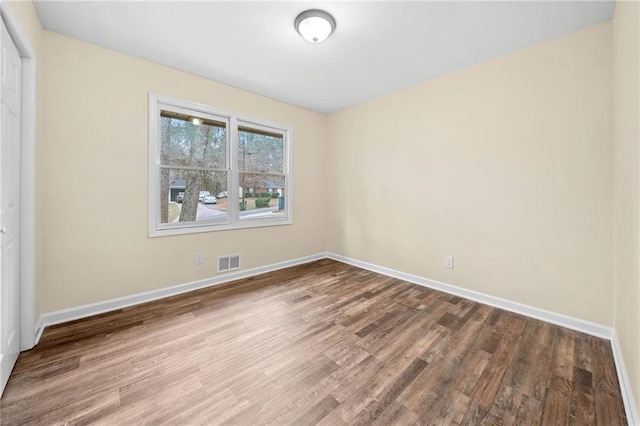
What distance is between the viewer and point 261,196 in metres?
3.79

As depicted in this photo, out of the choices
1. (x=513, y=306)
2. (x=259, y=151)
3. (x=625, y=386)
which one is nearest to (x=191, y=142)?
(x=259, y=151)

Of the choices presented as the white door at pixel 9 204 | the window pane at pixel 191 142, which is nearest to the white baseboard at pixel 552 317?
the window pane at pixel 191 142

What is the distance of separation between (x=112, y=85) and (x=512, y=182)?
412 centimetres

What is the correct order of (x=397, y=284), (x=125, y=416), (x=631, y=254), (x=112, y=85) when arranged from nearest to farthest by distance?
1. (x=125, y=416)
2. (x=631, y=254)
3. (x=112, y=85)
4. (x=397, y=284)

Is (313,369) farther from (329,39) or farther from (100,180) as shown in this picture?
(329,39)

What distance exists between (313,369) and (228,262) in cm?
208

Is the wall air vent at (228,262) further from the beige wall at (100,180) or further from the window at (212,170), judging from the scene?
the window at (212,170)

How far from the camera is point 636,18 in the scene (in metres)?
1.34

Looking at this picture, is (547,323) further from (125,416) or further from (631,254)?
(125,416)

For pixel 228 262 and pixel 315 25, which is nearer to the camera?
pixel 315 25

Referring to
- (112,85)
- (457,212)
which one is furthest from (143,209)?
(457,212)

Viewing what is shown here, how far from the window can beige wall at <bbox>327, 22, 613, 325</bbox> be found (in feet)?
5.09

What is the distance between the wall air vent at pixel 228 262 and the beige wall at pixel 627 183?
3.51 meters

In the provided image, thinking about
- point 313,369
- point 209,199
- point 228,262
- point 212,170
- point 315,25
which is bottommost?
point 313,369
